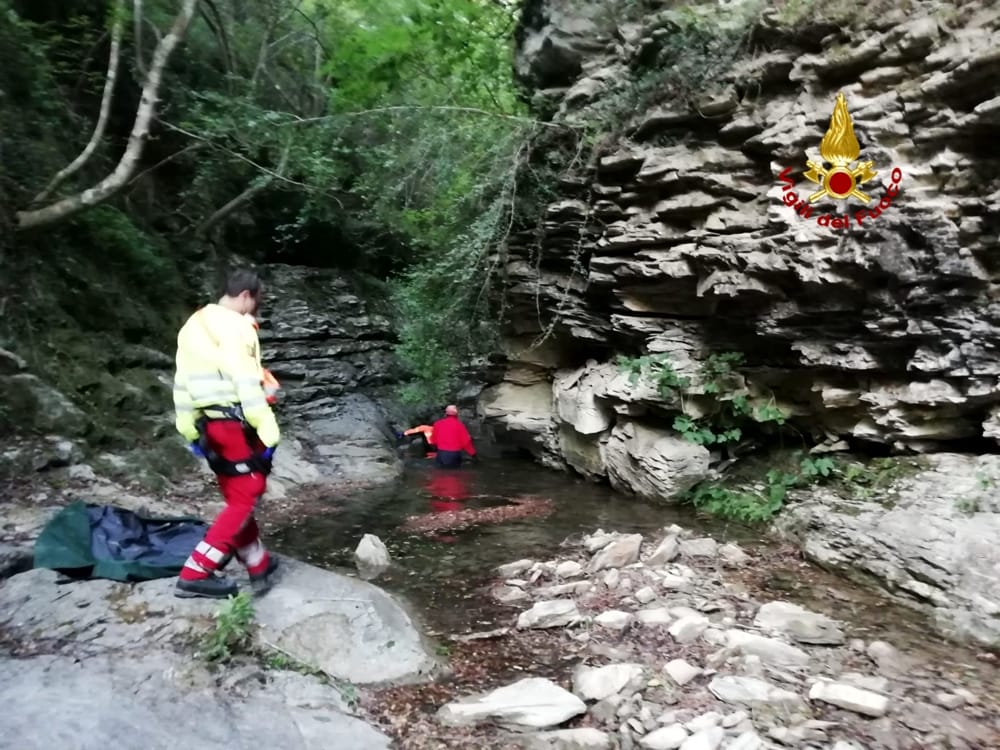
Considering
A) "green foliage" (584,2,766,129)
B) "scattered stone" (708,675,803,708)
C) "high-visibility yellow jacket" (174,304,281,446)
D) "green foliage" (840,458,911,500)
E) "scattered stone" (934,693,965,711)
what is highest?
"green foliage" (584,2,766,129)

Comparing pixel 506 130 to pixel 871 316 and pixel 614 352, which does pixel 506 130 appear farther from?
pixel 871 316

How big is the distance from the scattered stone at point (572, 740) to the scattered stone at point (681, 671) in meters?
0.63

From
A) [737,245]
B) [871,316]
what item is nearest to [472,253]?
[737,245]

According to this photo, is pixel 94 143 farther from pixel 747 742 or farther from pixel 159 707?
pixel 747 742

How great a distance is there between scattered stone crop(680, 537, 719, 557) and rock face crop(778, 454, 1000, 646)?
81cm

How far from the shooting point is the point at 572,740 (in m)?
3.00

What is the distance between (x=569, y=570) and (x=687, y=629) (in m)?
1.35

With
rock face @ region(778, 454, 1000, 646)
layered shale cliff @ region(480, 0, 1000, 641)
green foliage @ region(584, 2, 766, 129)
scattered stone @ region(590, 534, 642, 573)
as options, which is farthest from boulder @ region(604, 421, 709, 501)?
green foliage @ region(584, 2, 766, 129)

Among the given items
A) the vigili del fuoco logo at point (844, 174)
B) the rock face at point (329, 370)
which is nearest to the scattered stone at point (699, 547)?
the vigili del fuoco logo at point (844, 174)

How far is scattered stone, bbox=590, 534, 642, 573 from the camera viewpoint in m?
5.22

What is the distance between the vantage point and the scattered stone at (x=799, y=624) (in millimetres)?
4043

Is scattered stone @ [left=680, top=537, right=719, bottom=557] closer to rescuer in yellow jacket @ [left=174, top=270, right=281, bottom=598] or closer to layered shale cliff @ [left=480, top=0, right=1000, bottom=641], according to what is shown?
layered shale cliff @ [left=480, top=0, right=1000, bottom=641]

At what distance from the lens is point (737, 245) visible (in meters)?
6.86

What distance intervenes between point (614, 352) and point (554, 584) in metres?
5.01
